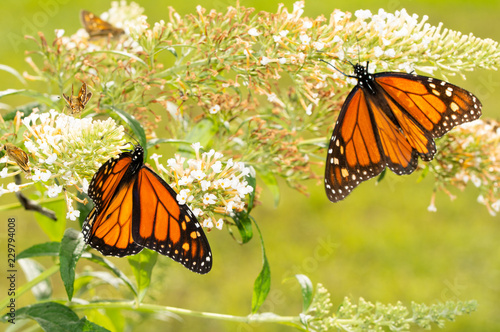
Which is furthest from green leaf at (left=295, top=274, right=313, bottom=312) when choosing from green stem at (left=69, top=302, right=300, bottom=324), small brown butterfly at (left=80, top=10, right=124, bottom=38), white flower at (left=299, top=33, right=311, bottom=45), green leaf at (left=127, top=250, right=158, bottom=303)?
small brown butterfly at (left=80, top=10, right=124, bottom=38)

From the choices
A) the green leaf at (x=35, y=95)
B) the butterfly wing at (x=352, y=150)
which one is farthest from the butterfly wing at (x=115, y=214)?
the butterfly wing at (x=352, y=150)

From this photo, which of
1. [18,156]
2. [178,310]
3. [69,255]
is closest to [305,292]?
[178,310]

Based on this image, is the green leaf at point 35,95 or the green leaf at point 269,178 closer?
the green leaf at point 35,95

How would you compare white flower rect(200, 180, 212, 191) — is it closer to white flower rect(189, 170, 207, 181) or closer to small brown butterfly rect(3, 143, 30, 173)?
white flower rect(189, 170, 207, 181)

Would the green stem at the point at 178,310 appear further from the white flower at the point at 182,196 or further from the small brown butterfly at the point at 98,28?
the small brown butterfly at the point at 98,28

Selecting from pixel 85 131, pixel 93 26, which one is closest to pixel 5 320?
pixel 85 131

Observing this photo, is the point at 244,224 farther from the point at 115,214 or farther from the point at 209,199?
the point at 115,214

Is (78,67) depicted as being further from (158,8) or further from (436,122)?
(158,8)
